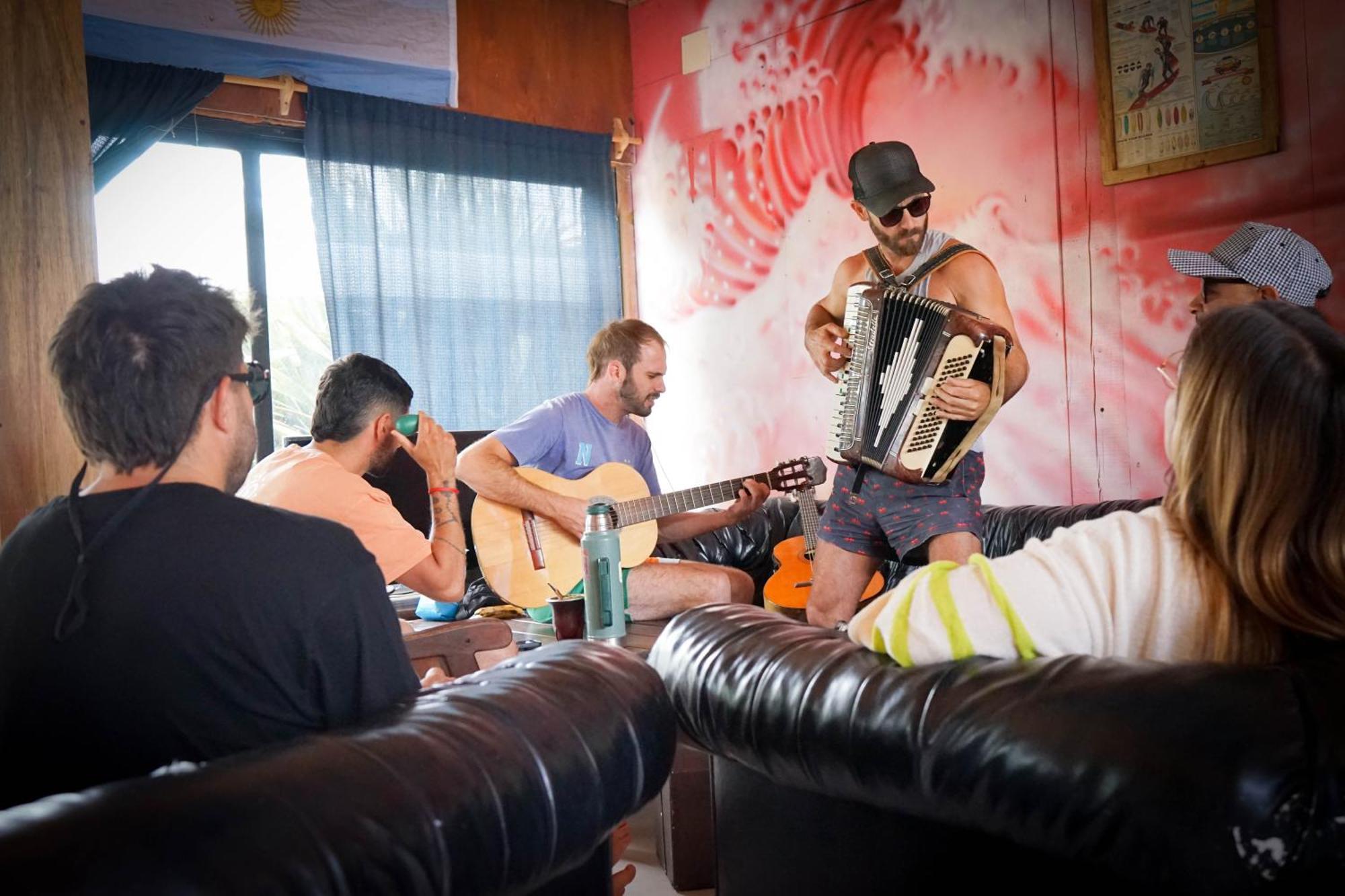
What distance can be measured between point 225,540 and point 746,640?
571 mm

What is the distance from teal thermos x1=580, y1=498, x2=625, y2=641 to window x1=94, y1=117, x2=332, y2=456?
2248 millimetres

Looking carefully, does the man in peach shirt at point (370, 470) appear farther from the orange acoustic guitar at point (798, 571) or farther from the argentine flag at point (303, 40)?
the argentine flag at point (303, 40)

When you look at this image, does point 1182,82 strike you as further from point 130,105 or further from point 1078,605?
point 130,105

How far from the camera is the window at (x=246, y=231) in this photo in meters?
4.21

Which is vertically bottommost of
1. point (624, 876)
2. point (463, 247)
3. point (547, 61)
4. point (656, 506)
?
point (624, 876)

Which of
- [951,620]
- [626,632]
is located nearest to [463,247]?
[626,632]

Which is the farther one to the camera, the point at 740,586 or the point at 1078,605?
the point at 740,586

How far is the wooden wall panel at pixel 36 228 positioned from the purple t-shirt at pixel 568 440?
4.51 ft

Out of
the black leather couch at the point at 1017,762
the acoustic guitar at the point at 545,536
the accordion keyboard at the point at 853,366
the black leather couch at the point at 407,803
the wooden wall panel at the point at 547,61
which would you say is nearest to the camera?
the black leather couch at the point at 407,803

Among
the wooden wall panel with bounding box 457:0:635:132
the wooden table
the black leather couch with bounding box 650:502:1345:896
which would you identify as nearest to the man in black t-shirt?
the black leather couch with bounding box 650:502:1345:896

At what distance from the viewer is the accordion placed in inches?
99.7

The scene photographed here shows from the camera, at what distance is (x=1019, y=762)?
37.9 inches

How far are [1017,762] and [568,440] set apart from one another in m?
2.80

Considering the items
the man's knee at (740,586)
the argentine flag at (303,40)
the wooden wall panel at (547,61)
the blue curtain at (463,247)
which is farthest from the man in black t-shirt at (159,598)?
the wooden wall panel at (547,61)
